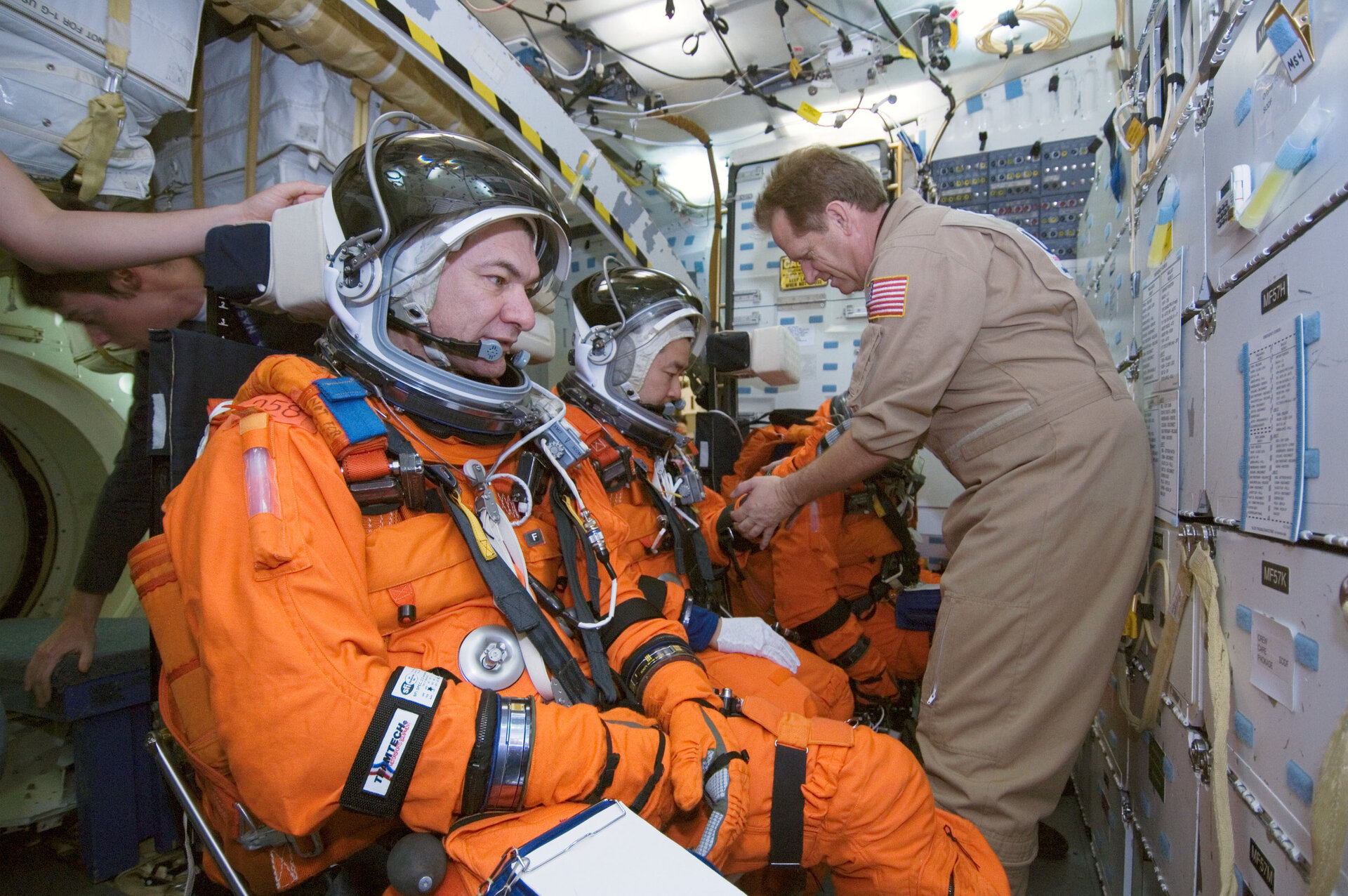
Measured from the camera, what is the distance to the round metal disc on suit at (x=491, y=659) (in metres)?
1.31

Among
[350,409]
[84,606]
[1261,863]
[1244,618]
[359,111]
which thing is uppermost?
[359,111]

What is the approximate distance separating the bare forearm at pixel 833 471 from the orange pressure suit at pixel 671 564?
1.26ft

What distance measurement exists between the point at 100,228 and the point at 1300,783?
269cm

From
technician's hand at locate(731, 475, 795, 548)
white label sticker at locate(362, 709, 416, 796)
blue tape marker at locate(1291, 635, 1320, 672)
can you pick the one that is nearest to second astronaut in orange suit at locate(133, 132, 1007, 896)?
white label sticker at locate(362, 709, 416, 796)

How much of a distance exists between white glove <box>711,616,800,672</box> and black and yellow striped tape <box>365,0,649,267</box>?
2.19m

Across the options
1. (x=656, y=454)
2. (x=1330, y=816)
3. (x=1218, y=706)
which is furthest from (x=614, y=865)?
(x=656, y=454)

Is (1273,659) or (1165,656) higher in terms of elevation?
(1273,659)

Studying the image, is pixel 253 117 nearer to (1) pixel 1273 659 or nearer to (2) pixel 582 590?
(2) pixel 582 590

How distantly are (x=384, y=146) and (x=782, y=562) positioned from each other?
1.91m

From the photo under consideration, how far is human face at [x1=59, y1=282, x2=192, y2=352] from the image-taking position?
2.26m

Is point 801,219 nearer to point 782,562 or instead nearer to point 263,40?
point 782,562

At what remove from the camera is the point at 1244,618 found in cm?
A: 117

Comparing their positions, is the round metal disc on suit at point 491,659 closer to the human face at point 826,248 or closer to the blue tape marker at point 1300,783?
the blue tape marker at point 1300,783

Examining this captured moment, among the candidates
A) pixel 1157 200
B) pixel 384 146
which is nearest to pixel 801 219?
pixel 1157 200
